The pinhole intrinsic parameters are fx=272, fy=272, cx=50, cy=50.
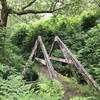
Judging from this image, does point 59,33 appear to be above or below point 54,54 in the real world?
above

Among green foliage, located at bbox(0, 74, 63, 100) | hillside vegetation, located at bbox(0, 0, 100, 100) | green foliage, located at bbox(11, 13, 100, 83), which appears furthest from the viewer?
green foliage, located at bbox(11, 13, 100, 83)

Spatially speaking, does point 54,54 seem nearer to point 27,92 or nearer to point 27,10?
point 27,10

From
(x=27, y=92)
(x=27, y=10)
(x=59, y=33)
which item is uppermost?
(x=27, y=10)

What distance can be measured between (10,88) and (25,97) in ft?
A: 3.07

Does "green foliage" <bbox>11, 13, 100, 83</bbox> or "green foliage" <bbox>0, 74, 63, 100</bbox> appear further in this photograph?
"green foliage" <bbox>11, 13, 100, 83</bbox>

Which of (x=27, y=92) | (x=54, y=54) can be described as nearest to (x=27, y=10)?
(x=54, y=54)

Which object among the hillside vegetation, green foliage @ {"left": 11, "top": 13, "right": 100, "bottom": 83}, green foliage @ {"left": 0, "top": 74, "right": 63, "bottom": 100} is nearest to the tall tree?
the hillside vegetation

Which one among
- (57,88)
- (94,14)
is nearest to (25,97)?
(57,88)

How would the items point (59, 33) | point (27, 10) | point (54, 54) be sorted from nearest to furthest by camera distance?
point (54, 54) → point (27, 10) → point (59, 33)

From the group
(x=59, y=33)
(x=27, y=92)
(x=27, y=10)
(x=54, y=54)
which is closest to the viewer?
(x=27, y=92)

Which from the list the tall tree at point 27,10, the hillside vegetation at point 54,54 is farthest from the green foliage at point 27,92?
the tall tree at point 27,10

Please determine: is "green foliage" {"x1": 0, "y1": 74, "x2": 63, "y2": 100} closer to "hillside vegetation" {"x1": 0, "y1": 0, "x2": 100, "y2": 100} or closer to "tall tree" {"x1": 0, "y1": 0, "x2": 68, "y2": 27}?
"hillside vegetation" {"x1": 0, "y1": 0, "x2": 100, "y2": 100}

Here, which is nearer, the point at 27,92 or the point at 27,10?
the point at 27,92

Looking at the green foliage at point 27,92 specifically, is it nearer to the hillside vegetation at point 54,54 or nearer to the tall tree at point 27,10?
the hillside vegetation at point 54,54
